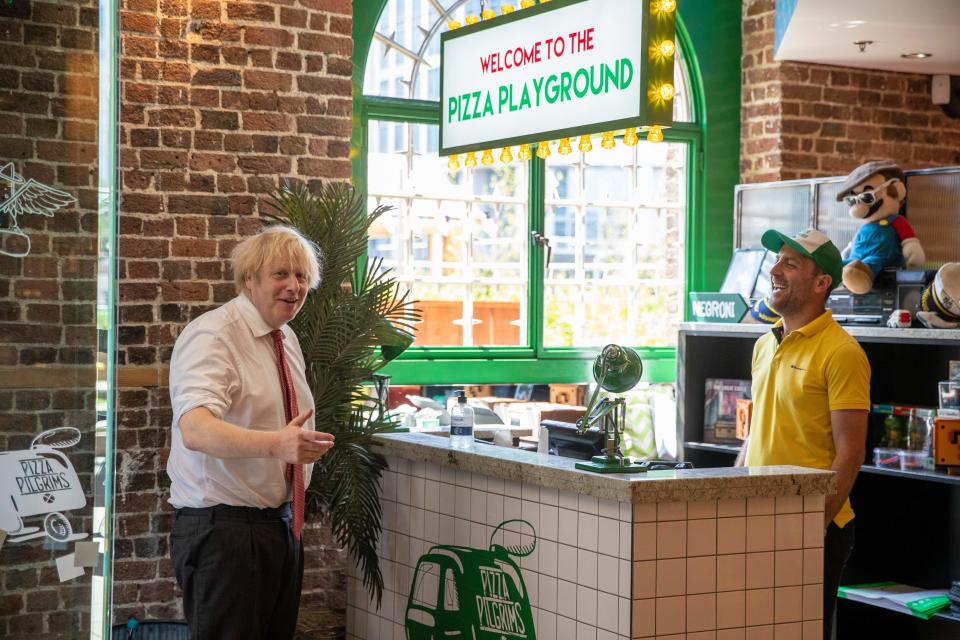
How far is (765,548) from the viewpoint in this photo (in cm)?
325

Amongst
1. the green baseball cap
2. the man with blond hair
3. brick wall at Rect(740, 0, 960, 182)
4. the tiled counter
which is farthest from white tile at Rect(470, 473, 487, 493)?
brick wall at Rect(740, 0, 960, 182)

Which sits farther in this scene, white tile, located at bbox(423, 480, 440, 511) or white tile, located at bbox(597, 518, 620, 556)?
white tile, located at bbox(423, 480, 440, 511)

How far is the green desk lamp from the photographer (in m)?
3.20

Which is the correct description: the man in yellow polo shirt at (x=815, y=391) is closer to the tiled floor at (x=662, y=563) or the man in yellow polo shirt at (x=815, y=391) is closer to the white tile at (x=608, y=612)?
the tiled floor at (x=662, y=563)

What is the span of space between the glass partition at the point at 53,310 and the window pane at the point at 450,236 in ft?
13.6

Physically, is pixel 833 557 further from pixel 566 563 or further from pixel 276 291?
pixel 276 291

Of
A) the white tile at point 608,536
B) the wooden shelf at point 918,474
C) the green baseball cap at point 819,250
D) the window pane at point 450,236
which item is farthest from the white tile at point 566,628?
the window pane at point 450,236

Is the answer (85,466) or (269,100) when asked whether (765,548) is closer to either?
(85,466)

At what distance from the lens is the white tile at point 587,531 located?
320cm

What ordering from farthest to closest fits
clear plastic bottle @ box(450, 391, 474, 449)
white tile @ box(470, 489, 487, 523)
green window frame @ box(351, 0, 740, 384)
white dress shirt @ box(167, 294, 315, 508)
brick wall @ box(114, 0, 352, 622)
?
green window frame @ box(351, 0, 740, 384), brick wall @ box(114, 0, 352, 622), clear plastic bottle @ box(450, 391, 474, 449), white tile @ box(470, 489, 487, 523), white dress shirt @ box(167, 294, 315, 508)

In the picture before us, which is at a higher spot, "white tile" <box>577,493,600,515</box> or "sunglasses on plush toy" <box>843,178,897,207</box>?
"sunglasses on plush toy" <box>843,178,897,207</box>

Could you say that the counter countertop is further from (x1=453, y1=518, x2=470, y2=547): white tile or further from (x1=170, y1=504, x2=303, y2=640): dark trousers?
(x1=170, y1=504, x2=303, y2=640): dark trousers

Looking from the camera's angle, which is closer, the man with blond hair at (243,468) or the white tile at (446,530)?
the man with blond hair at (243,468)

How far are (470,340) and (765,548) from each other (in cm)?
332
